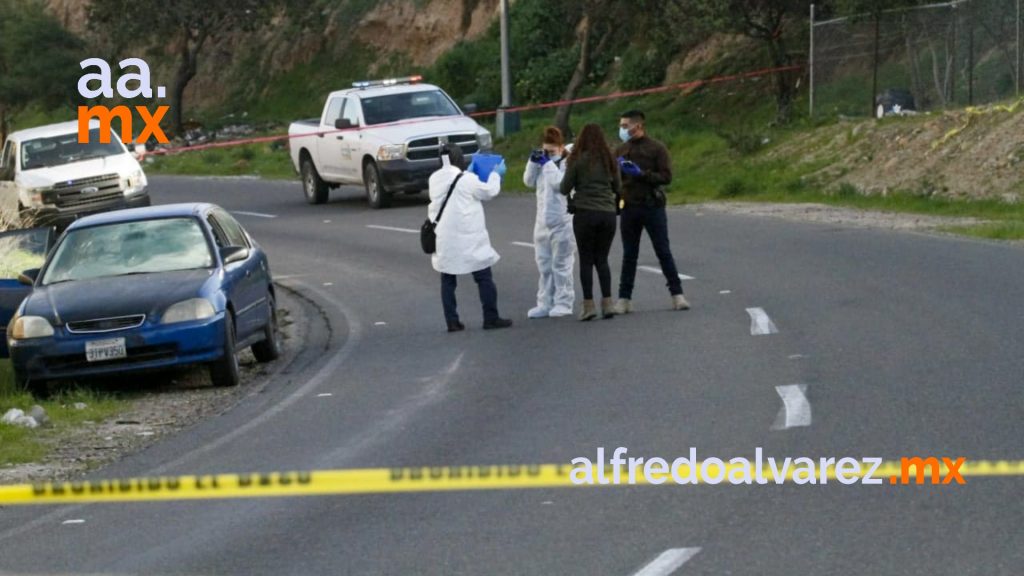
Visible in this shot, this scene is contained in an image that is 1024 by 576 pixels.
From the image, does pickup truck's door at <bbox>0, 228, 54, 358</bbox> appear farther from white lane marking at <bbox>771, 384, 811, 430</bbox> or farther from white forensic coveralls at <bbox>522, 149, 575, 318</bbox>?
white lane marking at <bbox>771, 384, 811, 430</bbox>

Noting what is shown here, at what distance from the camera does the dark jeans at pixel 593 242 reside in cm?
1614

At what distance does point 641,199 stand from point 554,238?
909 millimetres

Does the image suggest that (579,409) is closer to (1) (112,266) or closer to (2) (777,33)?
(1) (112,266)

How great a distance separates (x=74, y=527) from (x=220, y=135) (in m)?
51.1

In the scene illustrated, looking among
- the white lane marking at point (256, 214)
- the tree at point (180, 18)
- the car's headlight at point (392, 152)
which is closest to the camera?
the car's headlight at point (392, 152)

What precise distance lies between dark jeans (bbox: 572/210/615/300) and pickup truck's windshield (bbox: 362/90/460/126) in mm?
15651

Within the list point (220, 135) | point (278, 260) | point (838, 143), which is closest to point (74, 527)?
point (278, 260)

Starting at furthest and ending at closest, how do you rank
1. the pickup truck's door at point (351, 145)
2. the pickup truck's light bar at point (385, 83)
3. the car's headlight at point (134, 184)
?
1. the pickup truck's light bar at point (385, 83)
2. the pickup truck's door at point (351, 145)
3. the car's headlight at point (134, 184)

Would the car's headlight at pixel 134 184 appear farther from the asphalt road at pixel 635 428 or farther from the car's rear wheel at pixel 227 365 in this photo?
the car's rear wheel at pixel 227 365

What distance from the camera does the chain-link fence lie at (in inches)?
1152

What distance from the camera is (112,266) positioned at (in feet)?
48.9

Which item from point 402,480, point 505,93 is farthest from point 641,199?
point 505,93

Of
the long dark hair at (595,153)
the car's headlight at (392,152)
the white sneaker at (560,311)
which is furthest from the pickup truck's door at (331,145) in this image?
the long dark hair at (595,153)

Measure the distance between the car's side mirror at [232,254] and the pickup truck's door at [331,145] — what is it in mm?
17126
